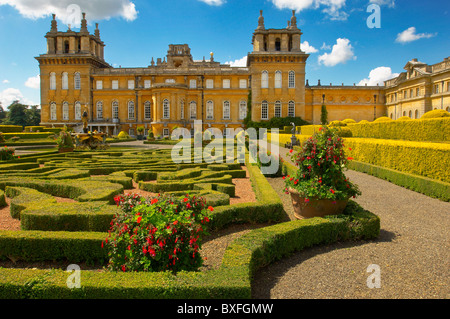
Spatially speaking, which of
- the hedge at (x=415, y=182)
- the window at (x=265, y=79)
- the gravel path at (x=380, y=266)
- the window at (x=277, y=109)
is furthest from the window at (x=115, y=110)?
the gravel path at (x=380, y=266)

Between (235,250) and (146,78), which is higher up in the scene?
(146,78)

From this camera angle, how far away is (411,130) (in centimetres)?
1335

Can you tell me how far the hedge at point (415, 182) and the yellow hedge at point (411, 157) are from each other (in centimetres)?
35

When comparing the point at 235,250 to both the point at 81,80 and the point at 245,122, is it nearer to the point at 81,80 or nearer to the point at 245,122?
the point at 245,122

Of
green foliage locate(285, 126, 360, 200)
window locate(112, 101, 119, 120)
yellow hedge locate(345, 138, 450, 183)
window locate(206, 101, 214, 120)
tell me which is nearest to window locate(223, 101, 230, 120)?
window locate(206, 101, 214, 120)

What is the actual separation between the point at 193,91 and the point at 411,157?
109ft

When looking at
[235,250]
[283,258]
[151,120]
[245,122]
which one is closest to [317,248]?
[283,258]

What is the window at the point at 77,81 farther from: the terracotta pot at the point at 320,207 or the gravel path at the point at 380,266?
the gravel path at the point at 380,266

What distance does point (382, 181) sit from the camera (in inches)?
396

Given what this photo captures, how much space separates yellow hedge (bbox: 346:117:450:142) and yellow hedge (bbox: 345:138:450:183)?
7.71 feet

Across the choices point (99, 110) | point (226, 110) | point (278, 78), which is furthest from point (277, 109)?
point (99, 110)

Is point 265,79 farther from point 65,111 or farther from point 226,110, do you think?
point 65,111
